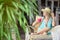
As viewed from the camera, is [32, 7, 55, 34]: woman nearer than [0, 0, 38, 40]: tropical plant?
No

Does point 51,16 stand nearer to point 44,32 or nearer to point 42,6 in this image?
point 44,32

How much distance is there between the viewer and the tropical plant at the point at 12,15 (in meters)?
1.58

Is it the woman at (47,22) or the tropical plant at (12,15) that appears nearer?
the tropical plant at (12,15)

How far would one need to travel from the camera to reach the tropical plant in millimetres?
1581

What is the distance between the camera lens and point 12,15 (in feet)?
5.21

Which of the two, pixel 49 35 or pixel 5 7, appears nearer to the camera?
pixel 5 7

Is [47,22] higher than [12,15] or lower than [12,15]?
lower

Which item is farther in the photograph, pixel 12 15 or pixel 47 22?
pixel 47 22

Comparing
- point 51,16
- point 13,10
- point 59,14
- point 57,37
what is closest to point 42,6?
point 59,14

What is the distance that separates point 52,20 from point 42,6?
4.18 metres

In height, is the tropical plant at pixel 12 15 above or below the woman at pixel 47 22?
above

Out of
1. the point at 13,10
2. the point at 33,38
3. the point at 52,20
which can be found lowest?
the point at 33,38

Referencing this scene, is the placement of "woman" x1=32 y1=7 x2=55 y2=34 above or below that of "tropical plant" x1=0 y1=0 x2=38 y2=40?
below

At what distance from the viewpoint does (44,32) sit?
13.6 ft
